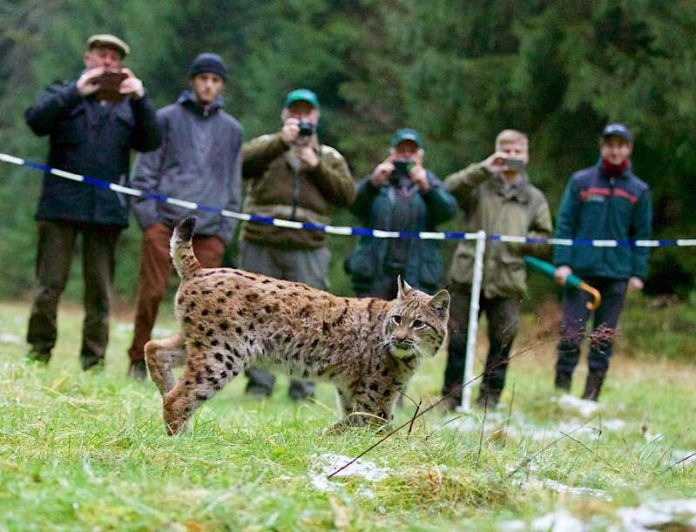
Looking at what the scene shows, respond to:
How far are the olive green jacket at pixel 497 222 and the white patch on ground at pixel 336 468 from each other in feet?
14.3

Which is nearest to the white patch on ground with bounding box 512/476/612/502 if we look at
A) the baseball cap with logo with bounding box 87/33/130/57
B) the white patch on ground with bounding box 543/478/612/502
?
the white patch on ground with bounding box 543/478/612/502

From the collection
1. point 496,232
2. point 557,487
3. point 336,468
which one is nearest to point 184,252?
point 336,468

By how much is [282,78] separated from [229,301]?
1778 centimetres

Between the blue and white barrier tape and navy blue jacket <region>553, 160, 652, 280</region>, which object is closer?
A: the blue and white barrier tape

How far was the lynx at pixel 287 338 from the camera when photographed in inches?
220

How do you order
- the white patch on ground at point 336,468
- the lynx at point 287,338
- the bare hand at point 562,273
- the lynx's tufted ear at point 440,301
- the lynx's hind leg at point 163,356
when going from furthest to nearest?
the bare hand at point 562,273 → the lynx's tufted ear at point 440,301 → the lynx's hind leg at point 163,356 → the lynx at point 287,338 → the white patch on ground at point 336,468

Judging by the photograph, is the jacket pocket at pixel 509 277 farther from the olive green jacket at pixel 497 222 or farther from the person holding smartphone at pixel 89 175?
the person holding smartphone at pixel 89 175

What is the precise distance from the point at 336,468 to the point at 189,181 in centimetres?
463

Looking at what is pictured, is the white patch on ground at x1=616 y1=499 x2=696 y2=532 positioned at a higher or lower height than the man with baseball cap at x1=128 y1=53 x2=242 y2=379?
lower

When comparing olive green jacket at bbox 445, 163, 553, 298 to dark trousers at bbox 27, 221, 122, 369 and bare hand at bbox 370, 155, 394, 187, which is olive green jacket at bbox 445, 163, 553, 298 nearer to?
bare hand at bbox 370, 155, 394, 187

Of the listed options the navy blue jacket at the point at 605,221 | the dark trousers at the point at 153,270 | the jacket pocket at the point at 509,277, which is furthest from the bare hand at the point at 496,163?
the dark trousers at the point at 153,270

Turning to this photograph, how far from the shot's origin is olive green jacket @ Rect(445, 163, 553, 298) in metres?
8.88

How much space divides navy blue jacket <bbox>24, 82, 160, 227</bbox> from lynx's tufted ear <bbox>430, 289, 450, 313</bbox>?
3129mm

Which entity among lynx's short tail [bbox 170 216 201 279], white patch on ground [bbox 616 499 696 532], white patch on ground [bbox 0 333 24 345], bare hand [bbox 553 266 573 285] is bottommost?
white patch on ground [bbox 0 333 24 345]
